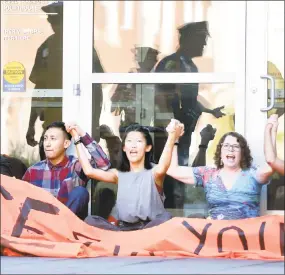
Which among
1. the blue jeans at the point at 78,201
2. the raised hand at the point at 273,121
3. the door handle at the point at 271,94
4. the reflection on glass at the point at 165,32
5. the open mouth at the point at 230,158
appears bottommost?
the blue jeans at the point at 78,201

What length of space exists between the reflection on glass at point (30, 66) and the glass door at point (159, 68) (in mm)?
263

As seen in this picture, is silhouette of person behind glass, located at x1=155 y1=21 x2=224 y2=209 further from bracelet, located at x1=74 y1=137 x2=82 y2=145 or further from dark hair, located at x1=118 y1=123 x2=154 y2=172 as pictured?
bracelet, located at x1=74 y1=137 x2=82 y2=145

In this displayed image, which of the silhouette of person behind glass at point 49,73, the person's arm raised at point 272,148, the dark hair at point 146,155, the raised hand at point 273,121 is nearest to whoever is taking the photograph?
the person's arm raised at point 272,148

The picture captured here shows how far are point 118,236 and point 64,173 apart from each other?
0.76 metres

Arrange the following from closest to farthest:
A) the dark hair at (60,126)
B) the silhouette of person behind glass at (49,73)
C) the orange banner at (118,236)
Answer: the orange banner at (118,236) → the dark hair at (60,126) → the silhouette of person behind glass at (49,73)

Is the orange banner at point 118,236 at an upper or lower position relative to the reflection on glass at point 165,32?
lower

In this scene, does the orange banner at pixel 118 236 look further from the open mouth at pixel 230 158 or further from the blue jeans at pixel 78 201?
the open mouth at pixel 230 158

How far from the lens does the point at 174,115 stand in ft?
20.8

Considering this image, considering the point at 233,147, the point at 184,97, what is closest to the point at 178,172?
the point at 233,147

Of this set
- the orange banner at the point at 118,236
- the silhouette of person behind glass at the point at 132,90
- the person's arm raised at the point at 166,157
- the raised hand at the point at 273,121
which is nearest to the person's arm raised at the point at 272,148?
the raised hand at the point at 273,121

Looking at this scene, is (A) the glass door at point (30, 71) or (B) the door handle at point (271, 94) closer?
(B) the door handle at point (271, 94)

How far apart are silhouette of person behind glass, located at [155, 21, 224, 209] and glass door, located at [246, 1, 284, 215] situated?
346 mm

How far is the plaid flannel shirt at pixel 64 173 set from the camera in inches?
247

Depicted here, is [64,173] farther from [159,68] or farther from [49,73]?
[159,68]
